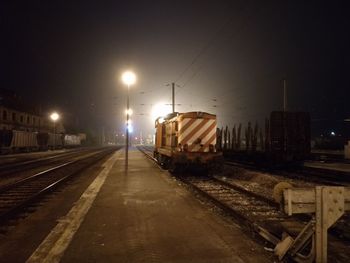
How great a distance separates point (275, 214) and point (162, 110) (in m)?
34.9

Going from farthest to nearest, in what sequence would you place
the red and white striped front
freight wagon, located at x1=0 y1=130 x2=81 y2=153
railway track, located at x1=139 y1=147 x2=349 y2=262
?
freight wagon, located at x1=0 y1=130 x2=81 y2=153
the red and white striped front
railway track, located at x1=139 y1=147 x2=349 y2=262

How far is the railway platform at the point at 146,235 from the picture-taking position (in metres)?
4.91

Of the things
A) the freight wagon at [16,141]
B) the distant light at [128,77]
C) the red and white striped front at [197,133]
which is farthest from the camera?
the freight wagon at [16,141]

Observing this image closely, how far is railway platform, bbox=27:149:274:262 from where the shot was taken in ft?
16.1

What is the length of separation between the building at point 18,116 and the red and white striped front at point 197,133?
182ft

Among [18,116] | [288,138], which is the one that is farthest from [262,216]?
[18,116]

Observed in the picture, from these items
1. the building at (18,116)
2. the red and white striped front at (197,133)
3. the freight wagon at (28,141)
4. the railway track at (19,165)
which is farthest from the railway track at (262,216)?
the building at (18,116)

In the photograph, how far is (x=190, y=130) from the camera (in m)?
15.5

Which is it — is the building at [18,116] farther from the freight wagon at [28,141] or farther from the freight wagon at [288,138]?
the freight wagon at [288,138]

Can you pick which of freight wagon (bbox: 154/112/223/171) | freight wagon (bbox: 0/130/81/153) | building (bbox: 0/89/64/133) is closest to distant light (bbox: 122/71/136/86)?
freight wagon (bbox: 154/112/223/171)

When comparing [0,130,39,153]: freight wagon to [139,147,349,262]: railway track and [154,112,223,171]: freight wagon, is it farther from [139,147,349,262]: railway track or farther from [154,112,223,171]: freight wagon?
[139,147,349,262]: railway track

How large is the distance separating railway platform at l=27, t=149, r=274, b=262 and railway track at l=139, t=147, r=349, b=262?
1.04ft

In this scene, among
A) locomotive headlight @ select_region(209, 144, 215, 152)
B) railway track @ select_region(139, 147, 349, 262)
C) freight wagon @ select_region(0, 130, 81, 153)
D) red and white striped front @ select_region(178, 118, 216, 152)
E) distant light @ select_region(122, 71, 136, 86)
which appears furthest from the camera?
freight wagon @ select_region(0, 130, 81, 153)

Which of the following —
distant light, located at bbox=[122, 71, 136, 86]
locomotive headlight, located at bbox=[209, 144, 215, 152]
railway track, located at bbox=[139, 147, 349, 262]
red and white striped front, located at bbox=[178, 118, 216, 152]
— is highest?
distant light, located at bbox=[122, 71, 136, 86]
